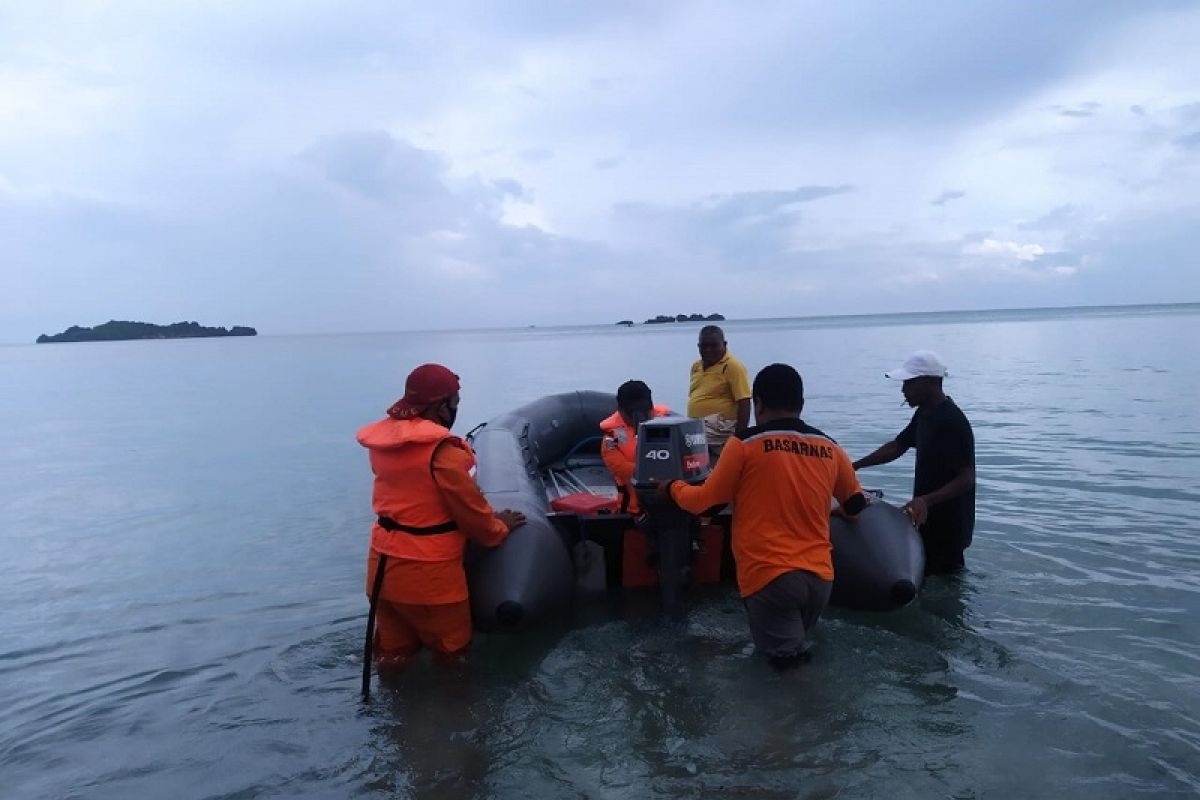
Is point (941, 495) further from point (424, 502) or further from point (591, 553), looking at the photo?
point (424, 502)

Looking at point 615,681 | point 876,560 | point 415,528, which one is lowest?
point 615,681

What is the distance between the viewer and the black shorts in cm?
357

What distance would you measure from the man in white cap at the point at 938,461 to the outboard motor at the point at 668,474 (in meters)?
1.20

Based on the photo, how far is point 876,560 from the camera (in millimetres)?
4496

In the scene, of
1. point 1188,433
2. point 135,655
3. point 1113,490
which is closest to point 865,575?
point 135,655

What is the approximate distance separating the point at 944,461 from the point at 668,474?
1640 millimetres

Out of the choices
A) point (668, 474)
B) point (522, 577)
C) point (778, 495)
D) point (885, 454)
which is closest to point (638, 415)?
point (668, 474)

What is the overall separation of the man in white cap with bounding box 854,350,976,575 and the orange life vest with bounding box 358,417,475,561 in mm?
2566

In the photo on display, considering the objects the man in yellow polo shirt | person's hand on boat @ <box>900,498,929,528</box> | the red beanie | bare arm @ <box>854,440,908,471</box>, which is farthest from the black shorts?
the man in yellow polo shirt

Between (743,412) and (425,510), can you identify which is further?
(743,412)

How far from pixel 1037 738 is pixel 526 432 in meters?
4.55

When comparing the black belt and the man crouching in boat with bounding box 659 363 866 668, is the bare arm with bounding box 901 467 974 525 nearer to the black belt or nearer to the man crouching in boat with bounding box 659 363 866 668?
the man crouching in boat with bounding box 659 363 866 668

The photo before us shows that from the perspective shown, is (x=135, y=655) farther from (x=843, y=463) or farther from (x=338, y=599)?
(x=843, y=463)

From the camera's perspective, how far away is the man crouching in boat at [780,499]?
3.50 metres
